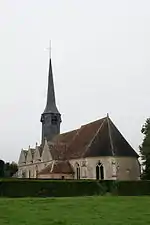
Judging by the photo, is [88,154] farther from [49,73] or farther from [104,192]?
[49,73]

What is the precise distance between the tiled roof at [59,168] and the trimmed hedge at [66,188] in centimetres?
1796

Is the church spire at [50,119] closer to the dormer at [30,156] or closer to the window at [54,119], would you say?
the window at [54,119]

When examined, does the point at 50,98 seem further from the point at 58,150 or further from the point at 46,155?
the point at 58,150

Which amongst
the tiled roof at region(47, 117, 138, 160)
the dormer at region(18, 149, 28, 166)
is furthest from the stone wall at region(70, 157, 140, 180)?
the dormer at region(18, 149, 28, 166)

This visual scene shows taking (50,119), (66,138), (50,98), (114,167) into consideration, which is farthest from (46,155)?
(50,98)

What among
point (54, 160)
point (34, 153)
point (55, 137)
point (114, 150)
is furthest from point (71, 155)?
point (34, 153)

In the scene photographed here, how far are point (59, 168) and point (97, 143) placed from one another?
22.3 feet

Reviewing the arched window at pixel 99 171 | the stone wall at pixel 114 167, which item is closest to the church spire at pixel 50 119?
the stone wall at pixel 114 167

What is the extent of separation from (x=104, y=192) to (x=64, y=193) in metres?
4.39

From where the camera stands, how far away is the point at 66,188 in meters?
35.8

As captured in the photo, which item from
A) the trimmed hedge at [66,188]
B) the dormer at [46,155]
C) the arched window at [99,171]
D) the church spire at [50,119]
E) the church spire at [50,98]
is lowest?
the trimmed hedge at [66,188]

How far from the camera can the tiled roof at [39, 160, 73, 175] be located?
5597 cm

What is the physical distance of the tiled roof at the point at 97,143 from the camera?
53469 mm

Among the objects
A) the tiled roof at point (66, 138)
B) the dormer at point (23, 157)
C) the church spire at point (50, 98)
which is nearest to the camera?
the tiled roof at point (66, 138)
